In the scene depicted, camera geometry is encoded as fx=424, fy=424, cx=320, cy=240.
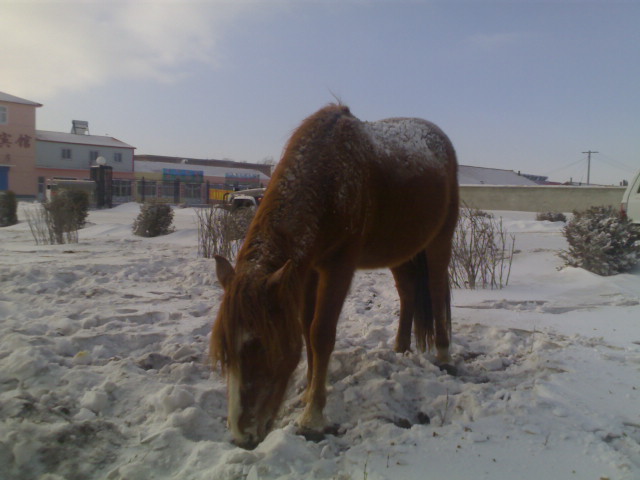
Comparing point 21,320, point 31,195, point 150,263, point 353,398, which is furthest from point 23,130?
point 353,398

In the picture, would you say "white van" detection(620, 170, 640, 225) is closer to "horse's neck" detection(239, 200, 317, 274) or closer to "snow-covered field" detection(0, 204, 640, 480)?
"snow-covered field" detection(0, 204, 640, 480)

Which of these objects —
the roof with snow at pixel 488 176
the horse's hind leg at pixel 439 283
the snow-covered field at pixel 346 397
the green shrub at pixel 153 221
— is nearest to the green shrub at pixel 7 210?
the green shrub at pixel 153 221

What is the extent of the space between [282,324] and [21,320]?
3.26m

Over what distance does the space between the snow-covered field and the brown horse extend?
1.01 ft

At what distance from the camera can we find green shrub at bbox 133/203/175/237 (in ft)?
40.6

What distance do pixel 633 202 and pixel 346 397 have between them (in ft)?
29.8

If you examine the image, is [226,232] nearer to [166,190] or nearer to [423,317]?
[423,317]

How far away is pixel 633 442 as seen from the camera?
2.31 metres

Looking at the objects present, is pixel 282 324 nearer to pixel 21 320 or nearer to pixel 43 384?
pixel 43 384

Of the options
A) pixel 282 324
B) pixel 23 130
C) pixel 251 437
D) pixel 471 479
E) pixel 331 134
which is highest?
pixel 23 130

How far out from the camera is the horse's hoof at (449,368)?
340 cm

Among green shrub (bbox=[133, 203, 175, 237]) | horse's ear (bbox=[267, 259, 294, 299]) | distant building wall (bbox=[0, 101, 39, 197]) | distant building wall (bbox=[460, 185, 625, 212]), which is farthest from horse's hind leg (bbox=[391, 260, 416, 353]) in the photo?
distant building wall (bbox=[0, 101, 39, 197])

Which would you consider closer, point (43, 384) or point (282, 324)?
point (282, 324)

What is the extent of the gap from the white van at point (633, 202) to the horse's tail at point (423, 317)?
7.10 m
